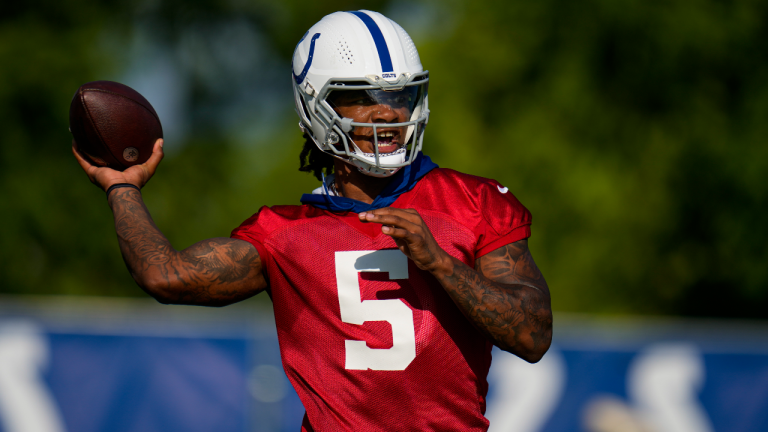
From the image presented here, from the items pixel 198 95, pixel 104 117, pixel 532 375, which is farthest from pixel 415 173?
pixel 198 95

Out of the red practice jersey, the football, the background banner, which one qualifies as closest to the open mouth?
the red practice jersey

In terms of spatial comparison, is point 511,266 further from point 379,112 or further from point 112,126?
point 112,126

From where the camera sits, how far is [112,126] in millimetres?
2688

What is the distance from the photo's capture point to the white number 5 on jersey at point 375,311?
8.23ft

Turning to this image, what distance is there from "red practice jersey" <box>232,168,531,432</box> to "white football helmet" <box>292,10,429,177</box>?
0.21 meters

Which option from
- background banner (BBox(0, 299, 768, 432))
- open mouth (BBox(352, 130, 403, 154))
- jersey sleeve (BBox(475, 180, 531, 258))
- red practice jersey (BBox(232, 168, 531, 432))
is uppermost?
open mouth (BBox(352, 130, 403, 154))

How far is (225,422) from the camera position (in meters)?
6.18

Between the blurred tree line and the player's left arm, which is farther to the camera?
the blurred tree line

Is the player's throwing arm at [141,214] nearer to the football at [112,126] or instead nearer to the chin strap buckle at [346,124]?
the football at [112,126]

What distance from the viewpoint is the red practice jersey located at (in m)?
2.51

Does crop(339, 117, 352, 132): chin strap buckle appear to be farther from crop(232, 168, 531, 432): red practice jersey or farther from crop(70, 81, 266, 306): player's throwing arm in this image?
crop(70, 81, 266, 306): player's throwing arm

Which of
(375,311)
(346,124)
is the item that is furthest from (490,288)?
(346,124)

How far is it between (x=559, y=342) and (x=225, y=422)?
281 cm

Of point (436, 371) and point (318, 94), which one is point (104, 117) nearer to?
point (318, 94)
